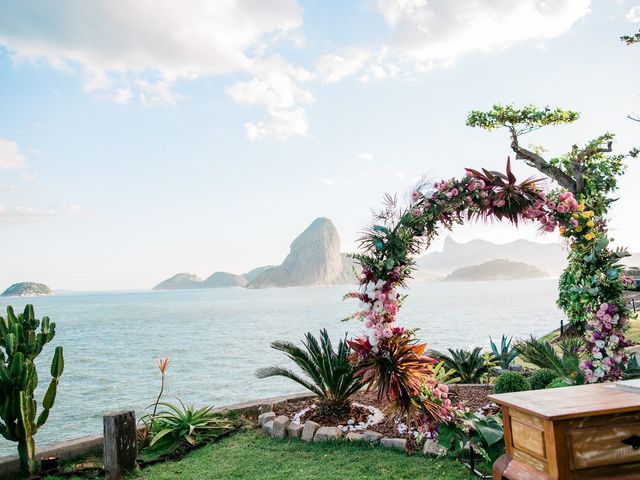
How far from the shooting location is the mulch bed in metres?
5.98

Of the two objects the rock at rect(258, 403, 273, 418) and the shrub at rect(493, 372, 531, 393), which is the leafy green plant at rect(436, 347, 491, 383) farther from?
the rock at rect(258, 403, 273, 418)

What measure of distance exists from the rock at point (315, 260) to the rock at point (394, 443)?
179 m

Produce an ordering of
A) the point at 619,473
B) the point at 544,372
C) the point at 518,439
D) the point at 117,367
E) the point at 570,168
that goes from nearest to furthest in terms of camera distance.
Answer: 1. the point at 619,473
2. the point at 518,439
3. the point at 544,372
4. the point at 570,168
5. the point at 117,367

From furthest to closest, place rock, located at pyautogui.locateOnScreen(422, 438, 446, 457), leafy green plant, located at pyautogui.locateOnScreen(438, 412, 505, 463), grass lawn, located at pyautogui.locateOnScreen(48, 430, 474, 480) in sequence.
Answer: rock, located at pyautogui.locateOnScreen(422, 438, 446, 457), grass lawn, located at pyautogui.locateOnScreen(48, 430, 474, 480), leafy green plant, located at pyautogui.locateOnScreen(438, 412, 505, 463)

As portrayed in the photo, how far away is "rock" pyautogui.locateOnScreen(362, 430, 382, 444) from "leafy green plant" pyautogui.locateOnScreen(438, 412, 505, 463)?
0.85 meters

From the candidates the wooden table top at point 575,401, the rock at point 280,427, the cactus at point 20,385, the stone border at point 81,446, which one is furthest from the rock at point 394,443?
the cactus at point 20,385

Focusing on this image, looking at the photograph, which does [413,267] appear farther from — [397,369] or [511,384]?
[511,384]

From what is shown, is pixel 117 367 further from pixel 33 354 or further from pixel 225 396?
pixel 33 354

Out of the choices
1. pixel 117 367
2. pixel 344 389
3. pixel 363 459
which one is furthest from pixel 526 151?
pixel 117 367

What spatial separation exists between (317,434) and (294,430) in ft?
1.15

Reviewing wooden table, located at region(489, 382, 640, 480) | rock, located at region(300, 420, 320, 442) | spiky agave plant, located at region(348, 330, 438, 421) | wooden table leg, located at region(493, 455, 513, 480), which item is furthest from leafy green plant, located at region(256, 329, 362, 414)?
wooden table, located at region(489, 382, 640, 480)

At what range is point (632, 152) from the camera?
1462 cm

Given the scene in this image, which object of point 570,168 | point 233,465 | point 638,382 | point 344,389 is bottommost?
point 233,465

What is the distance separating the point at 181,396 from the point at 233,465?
31.0 feet
